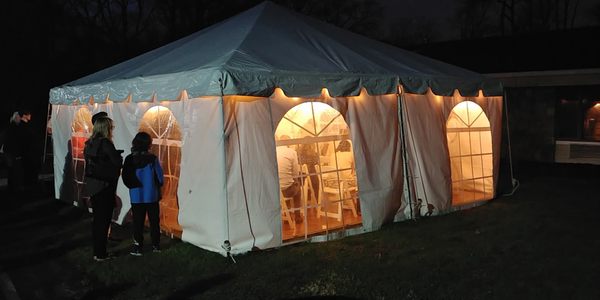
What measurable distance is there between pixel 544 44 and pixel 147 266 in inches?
638

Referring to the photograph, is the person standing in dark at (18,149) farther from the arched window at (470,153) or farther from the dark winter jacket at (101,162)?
the arched window at (470,153)

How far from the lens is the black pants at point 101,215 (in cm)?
594

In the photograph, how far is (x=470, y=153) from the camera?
913cm

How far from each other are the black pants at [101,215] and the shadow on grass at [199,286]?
1.50 m

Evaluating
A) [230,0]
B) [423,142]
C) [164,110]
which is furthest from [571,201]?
[230,0]

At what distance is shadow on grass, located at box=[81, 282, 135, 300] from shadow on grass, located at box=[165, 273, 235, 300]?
1.87 ft

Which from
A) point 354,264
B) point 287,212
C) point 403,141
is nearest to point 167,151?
point 287,212

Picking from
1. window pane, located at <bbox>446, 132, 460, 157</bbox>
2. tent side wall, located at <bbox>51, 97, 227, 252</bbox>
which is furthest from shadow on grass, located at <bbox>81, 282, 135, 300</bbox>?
window pane, located at <bbox>446, 132, 460, 157</bbox>

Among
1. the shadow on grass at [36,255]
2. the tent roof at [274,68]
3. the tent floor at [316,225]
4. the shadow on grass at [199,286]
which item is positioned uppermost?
the tent roof at [274,68]

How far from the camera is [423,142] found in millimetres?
7828

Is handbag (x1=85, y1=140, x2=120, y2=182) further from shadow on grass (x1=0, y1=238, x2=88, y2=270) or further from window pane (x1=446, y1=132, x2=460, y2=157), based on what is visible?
window pane (x1=446, y1=132, x2=460, y2=157)

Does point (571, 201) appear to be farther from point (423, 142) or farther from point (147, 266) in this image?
point (147, 266)

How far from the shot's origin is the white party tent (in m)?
6.03

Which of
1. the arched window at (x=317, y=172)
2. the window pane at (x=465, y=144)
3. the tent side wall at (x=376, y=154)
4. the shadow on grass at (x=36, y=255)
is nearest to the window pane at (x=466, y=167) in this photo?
the window pane at (x=465, y=144)
